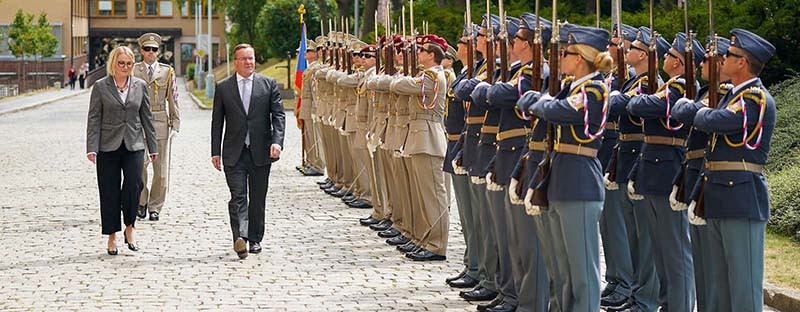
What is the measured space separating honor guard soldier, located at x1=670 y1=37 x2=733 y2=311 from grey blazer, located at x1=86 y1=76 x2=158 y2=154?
6078mm

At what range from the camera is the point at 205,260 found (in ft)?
43.5

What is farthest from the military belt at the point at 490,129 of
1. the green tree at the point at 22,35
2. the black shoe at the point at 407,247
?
the green tree at the point at 22,35

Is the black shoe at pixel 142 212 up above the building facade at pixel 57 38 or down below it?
below

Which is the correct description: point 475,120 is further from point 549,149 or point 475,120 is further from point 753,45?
point 753,45

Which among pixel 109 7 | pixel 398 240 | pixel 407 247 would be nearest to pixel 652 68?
pixel 407 247

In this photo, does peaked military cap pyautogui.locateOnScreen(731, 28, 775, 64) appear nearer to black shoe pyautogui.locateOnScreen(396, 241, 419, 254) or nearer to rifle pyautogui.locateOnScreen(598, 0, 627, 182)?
rifle pyautogui.locateOnScreen(598, 0, 627, 182)

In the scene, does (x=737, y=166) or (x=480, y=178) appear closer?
(x=737, y=166)

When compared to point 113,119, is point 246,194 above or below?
below

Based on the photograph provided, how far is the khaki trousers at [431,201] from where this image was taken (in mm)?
13273

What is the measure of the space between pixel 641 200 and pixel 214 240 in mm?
5944

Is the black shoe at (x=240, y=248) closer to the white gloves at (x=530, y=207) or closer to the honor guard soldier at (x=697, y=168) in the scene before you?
the white gloves at (x=530, y=207)

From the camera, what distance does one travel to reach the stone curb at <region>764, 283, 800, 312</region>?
1052 centimetres

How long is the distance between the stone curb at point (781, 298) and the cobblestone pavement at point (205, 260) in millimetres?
2160

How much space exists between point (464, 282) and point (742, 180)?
3.50 metres
